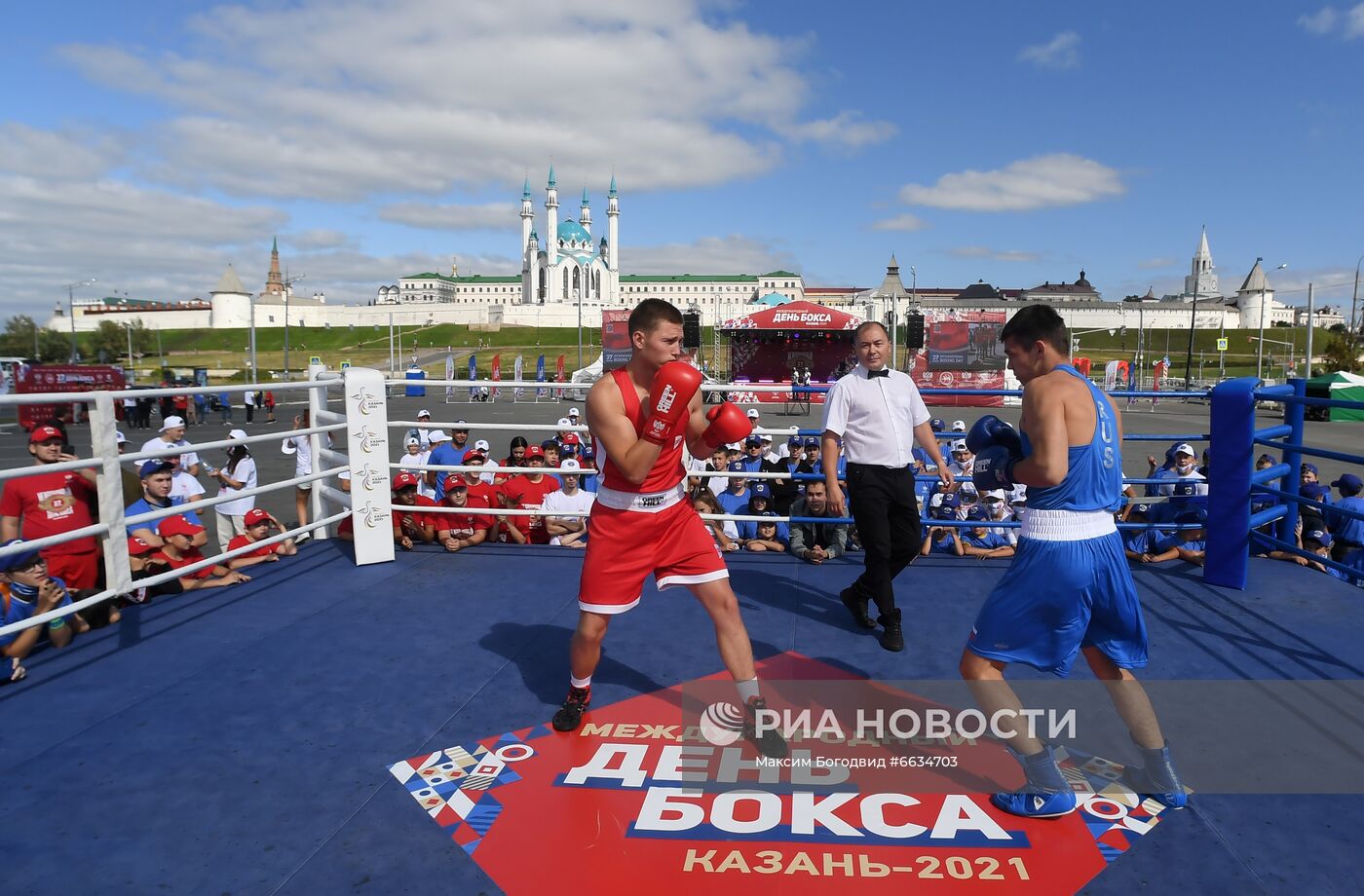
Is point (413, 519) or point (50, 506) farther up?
point (50, 506)

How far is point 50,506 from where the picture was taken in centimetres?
447

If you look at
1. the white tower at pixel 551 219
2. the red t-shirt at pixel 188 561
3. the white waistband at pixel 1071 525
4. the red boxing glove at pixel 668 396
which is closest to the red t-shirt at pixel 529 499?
the red t-shirt at pixel 188 561

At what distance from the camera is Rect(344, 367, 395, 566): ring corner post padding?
520 cm

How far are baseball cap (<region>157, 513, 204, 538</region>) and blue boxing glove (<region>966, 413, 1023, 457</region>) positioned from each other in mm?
5258

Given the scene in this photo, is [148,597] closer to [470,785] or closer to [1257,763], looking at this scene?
[470,785]

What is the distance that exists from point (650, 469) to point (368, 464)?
10.4ft

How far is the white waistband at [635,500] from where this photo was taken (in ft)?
9.82

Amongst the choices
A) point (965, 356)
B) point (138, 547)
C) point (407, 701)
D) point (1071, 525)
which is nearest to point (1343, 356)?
point (965, 356)

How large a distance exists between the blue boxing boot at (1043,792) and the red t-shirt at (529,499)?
4322mm

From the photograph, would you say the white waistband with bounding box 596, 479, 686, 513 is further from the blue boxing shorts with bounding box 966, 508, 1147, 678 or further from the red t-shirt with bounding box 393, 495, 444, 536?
the red t-shirt with bounding box 393, 495, 444, 536

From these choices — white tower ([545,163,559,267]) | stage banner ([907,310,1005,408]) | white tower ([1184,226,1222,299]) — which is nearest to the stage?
stage banner ([907,310,1005,408])

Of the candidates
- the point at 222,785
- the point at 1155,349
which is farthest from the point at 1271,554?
the point at 1155,349

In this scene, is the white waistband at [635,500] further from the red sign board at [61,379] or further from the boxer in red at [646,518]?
the red sign board at [61,379]

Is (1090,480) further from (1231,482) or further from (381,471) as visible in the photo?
(381,471)
